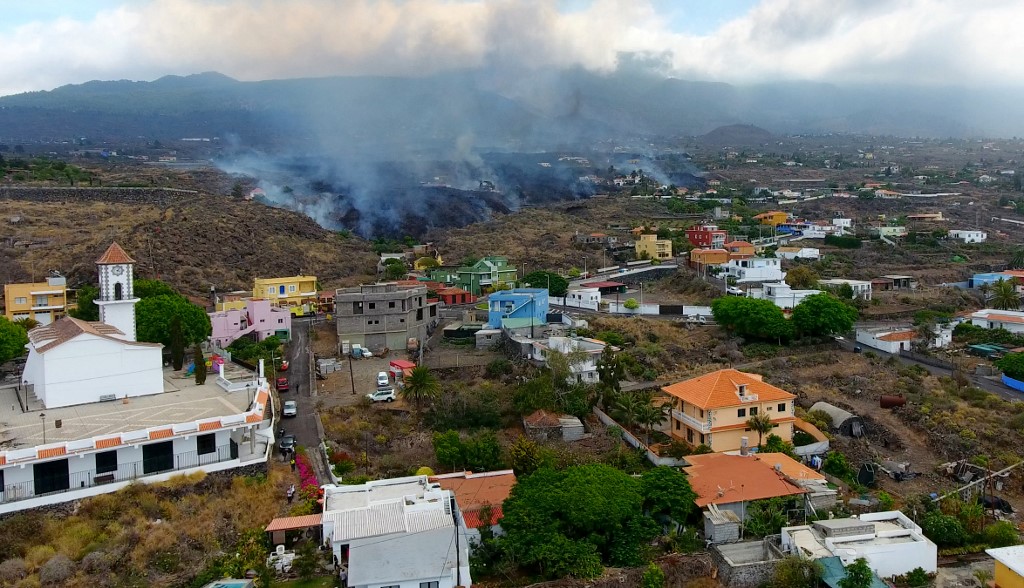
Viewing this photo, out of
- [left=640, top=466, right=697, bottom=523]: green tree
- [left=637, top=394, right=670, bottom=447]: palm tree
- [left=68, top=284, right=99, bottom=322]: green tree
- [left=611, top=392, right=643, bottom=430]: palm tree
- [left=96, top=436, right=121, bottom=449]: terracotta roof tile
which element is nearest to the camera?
[left=96, top=436, right=121, bottom=449]: terracotta roof tile

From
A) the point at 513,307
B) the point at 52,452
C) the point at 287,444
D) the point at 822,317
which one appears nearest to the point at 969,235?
the point at 822,317

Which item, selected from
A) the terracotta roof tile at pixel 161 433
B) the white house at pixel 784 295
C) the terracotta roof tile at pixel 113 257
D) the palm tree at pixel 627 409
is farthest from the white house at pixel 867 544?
the white house at pixel 784 295

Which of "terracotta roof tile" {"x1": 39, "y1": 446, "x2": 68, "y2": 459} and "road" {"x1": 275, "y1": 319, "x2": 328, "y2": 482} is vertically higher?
"terracotta roof tile" {"x1": 39, "y1": 446, "x2": 68, "y2": 459}

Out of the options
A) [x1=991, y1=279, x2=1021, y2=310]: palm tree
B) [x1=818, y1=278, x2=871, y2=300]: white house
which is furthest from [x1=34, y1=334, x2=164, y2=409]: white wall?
[x1=991, y1=279, x2=1021, y2=310]: palm tree

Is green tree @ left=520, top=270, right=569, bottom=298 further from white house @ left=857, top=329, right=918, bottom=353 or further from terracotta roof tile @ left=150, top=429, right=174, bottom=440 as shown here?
terracotta roof tile @ left=150, top=429, right=174, bottom=440

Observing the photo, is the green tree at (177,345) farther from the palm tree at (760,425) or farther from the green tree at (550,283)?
the green tree at (550,283)

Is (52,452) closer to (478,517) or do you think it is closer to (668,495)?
(478,517)

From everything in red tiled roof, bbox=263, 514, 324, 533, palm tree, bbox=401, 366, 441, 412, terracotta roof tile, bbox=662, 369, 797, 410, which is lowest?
red tiled roof, bbox=263, 514, 324, 533
